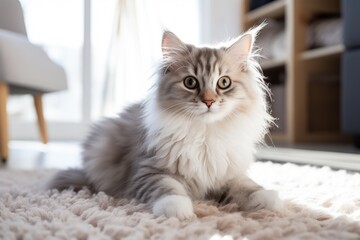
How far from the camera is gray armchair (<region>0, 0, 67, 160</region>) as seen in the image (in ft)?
6.29

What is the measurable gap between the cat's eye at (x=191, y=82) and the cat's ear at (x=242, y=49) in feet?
0.45

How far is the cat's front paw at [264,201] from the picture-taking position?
0.91 m

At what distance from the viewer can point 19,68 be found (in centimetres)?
203

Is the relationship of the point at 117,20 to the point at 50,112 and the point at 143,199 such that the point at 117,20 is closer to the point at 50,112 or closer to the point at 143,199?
the point at 50,112

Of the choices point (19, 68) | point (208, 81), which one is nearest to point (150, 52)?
point (19, 68)

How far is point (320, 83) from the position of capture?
10.3 feet

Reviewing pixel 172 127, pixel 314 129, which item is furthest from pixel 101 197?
pixel 314 129

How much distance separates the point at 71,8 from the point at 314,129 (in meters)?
2.41

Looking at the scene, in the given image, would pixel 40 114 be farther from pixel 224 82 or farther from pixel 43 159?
pixel 224 82

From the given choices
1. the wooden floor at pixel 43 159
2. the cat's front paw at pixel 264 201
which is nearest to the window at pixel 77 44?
the wooden floor at pixel 43 159

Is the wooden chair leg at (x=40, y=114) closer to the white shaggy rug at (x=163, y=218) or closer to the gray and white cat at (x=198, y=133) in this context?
the white shaggy rug at (x=163, y=218)

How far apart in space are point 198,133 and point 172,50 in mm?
251

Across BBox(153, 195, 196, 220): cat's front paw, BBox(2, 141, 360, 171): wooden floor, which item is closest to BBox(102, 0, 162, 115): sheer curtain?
BBox(2, 141, 360, 171): wooden floor

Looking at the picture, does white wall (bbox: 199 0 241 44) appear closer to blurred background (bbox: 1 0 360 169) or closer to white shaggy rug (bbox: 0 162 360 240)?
blurred background (bbox: 1 0 360 169)
